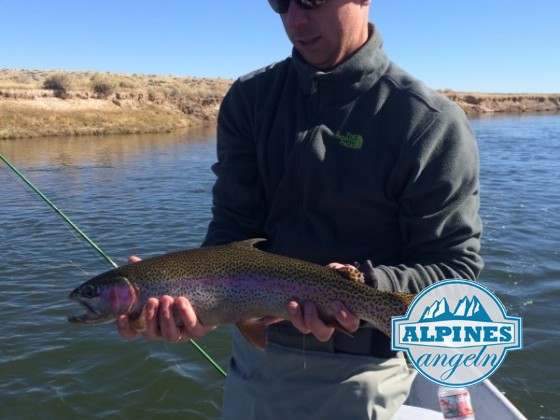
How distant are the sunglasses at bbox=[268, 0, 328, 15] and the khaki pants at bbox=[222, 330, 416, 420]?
1.71 m

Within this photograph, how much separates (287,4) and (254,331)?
5.51 feet

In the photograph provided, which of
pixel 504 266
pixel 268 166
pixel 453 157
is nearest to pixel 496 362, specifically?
pixel 453 157

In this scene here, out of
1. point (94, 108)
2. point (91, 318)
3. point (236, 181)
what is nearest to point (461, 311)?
point (236, 181)

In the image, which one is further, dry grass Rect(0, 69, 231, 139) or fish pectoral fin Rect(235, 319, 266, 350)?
dry grass Rect(0, 69, 231, 139)

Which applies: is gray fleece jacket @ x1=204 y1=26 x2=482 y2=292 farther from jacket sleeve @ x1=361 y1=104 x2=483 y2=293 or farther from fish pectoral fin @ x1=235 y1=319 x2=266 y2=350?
fish pectoral fin @ x1=235 y1=319 x2=266 y2=350

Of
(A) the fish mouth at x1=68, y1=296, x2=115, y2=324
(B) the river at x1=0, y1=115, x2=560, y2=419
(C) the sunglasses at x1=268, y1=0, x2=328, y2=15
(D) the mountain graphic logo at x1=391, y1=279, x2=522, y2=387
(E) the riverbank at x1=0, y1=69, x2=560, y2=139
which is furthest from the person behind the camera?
(E) the riverbank at x1=0, y1=69, x2=560, y2=139

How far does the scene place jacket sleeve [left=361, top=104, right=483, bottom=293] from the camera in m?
2.57

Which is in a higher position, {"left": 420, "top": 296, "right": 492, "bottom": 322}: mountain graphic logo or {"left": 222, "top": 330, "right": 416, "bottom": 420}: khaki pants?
{"left": 420, "top": 296, "right": 492, "bottom": 322}: mountain graphic logo

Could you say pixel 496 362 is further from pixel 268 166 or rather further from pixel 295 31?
pixel 295 31

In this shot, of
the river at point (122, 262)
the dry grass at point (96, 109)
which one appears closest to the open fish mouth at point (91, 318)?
the river at point (122, 262)

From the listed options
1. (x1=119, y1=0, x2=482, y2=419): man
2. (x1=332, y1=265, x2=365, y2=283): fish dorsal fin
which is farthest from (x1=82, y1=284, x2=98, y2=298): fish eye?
(x1=332, y1=265, x2=365, y2=283): fish dorsal fin

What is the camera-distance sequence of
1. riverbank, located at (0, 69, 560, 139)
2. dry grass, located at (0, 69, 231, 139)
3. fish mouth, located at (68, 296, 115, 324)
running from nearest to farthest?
1. fish mouth, located at (68, 296, 115, 324)
2. dry grass, located at (0, 69, 231, 139)
3. riverbank, located at (0, 69, 560, 139)

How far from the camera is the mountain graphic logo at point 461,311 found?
2537 millimetres

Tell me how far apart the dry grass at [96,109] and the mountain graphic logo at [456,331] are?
38241 millimetres
